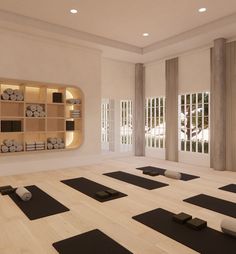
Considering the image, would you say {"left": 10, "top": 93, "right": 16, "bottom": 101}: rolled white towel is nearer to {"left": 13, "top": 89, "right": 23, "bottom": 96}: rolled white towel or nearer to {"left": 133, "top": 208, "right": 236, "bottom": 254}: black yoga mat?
{"left": 13, "top": 89, "right": 23, "bottom": 96}: rolled white towel

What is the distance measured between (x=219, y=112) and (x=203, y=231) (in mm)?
3889

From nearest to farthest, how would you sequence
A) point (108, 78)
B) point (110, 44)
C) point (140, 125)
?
1. point (110, 44)
2. point (108, 78)
3. point (140, 125)

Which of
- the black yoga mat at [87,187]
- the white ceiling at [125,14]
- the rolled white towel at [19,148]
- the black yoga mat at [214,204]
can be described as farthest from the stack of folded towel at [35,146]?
the black yoga mat at [214,204]

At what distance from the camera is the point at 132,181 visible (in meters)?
4.82

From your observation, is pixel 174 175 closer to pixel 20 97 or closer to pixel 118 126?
pixel 118 126

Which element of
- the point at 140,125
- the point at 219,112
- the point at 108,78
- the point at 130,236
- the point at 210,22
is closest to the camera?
the point at 130,236

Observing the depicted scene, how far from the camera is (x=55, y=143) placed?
19.2ft

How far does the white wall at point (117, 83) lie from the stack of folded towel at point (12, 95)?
Result: 2893mm

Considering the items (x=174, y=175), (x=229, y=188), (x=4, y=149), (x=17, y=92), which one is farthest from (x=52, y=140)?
(x=229, y=188)

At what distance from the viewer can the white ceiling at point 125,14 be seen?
180 inches

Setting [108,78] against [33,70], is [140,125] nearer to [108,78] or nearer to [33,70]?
[108,78]

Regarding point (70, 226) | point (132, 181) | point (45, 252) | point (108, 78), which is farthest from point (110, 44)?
point (45, 252)

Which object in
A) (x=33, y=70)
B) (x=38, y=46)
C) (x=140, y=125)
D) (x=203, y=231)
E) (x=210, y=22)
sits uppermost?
(x=210, y=22)

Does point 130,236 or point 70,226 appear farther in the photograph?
point 70,226
